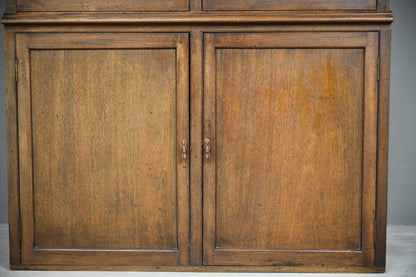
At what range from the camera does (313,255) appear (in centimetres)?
219

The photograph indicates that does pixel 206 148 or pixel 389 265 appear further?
pixel 389 265

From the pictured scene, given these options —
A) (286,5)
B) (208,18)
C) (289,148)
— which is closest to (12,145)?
(208,18)

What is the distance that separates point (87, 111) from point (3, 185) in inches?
69.6

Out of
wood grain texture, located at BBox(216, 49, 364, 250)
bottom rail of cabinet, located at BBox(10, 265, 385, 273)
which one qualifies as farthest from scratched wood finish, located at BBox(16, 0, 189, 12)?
bottom rail of cabinet, located at BBox(10, 265, 385, 273)

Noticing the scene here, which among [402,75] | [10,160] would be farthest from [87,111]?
[402,75]

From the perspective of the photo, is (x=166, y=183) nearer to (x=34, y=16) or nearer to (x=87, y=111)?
(x=87, y=111)

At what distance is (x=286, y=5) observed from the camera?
2.10 m

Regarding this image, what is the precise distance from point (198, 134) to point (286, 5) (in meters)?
0.92

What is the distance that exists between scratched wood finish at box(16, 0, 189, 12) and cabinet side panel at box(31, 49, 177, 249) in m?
0.25

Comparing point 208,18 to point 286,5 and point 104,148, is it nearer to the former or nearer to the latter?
point 286,5

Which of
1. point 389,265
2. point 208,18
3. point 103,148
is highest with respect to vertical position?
point 208,18

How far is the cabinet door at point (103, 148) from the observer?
2.15m

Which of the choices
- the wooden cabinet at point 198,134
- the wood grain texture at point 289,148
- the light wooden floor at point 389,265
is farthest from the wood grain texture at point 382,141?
the light wooden floor at point 389,265

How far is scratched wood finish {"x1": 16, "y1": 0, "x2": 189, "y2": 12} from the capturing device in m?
2.12
